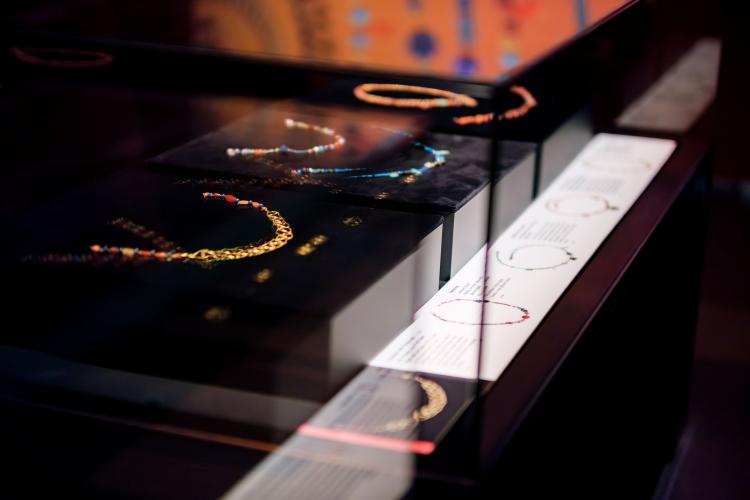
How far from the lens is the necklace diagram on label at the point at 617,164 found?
1.54 m

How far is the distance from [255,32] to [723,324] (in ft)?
4.63

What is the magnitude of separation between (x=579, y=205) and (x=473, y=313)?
19.7 inches

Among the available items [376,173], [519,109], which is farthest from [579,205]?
[519,109]

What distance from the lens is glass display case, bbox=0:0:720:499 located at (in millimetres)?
789

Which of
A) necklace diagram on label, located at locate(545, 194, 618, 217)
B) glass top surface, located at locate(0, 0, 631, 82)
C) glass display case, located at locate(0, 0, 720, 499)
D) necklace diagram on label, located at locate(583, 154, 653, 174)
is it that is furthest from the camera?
glass top surface, located at locate(0, 0, 631, 82)

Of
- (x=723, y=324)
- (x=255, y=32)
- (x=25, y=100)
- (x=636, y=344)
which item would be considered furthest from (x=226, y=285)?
(x=723, y=324)

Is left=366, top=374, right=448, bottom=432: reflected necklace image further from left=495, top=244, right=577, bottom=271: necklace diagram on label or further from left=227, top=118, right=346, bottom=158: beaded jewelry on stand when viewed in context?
left=227, top=118, right=346, bottom=158: beaded jewelry on stand

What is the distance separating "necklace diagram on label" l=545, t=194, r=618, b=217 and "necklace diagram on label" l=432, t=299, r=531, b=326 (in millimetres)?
332

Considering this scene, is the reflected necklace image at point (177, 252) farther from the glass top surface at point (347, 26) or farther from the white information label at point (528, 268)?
the glass top surface at point (347, 26)

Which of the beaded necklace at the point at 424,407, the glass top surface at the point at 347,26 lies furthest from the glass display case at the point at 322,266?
the glass top surface at the point at 347,26

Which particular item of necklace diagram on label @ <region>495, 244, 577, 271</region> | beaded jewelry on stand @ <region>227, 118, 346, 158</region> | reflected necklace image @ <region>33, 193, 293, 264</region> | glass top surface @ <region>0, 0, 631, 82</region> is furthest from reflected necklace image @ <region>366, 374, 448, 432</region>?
glass top surface @ <region>0, 0, 631, 82</region>

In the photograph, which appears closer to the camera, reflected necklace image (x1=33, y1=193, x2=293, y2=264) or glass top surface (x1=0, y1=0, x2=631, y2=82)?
reflected necklace image (x1=33, y1=193, x2=293, y2=264)

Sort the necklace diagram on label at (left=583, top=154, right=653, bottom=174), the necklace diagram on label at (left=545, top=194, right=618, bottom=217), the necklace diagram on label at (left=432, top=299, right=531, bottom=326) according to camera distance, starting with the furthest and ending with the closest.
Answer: the necklace diagram on label at (left=583, top=154, right=653, bottom=174) < the necklace diagram on label at (left=545, top=194, right=618, bottom=217) < the necklace diagram on label at (left=432, top=299, right=531, bottom=326)

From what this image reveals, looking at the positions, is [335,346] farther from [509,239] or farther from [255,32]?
[255,32]
